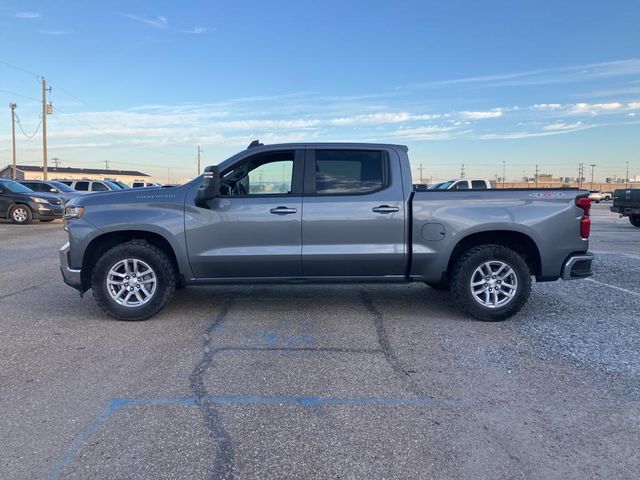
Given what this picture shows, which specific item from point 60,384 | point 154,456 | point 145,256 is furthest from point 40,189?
point 154,456

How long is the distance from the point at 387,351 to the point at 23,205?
1879 cm

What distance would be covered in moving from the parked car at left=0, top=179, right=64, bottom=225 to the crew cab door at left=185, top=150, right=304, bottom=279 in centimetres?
1645

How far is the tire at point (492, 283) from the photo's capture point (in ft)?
19.2

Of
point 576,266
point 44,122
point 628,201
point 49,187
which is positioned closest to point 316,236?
point 576,266

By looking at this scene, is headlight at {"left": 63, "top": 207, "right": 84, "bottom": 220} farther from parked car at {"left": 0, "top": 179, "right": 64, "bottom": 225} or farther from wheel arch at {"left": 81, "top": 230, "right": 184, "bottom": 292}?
parked car at {"left": 0, "top": 179, "right": 64, "bottom": 225}

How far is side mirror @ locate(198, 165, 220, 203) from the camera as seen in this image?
5.61 m

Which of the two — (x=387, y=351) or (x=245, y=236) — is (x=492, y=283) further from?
(x=245, y=236)

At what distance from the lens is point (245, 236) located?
19.0 ft

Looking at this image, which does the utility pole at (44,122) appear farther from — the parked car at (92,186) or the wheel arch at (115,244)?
the wheel arch at (115,244)

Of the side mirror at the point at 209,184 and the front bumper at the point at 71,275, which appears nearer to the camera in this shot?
the side mirror at the point at 209,184

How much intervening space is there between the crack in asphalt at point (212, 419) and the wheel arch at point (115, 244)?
1.13 meters

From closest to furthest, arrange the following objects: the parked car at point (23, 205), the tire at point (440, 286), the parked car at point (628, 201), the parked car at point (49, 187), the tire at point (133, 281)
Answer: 1. the tire at point (133, 281)
2. the tire at point (440, 286)
3. the parked car at point (628, 201)
4. the parked car at point (23, 205)
5. the parked car at point (49, 187)

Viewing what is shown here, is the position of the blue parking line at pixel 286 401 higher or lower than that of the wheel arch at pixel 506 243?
lower

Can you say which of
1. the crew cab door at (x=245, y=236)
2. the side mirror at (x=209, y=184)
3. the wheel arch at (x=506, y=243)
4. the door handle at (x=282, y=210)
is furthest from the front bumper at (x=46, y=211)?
the wheel arch at (x=506, y=243)
